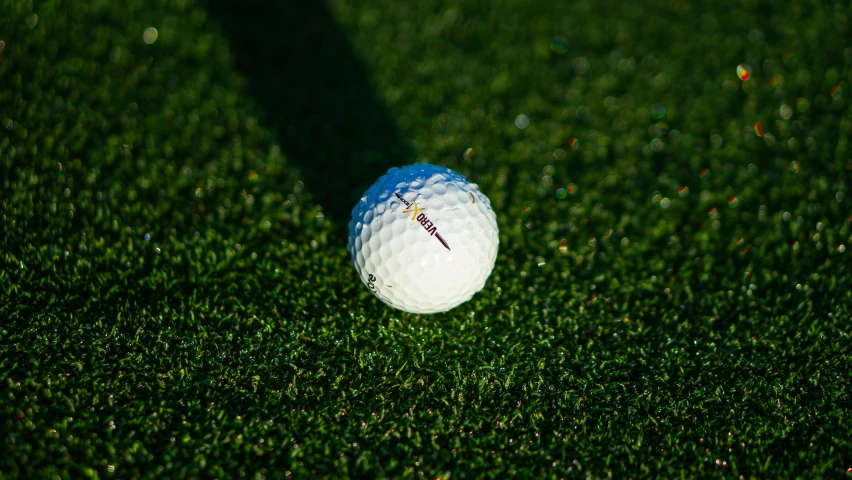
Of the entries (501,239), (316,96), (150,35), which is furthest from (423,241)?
(150,35)

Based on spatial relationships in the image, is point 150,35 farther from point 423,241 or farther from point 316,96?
point 423,241

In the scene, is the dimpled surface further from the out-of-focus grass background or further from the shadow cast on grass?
the shadow cast on grass

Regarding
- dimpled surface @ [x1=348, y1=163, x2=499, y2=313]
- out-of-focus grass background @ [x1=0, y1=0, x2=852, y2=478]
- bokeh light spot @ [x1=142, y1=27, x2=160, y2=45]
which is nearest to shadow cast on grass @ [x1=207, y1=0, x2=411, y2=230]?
out-of-focus grass background @ [x1=0, y1=0, x2=852, y2=478]

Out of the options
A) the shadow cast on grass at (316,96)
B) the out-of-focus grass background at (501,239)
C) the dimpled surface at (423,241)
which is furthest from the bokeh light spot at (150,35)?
the dimpled surface at (423,241)

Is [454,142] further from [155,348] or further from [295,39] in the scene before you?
A: [155,348]

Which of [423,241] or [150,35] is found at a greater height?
[150,35]

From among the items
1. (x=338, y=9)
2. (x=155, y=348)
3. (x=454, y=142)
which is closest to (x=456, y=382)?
(x=155, y=348)
